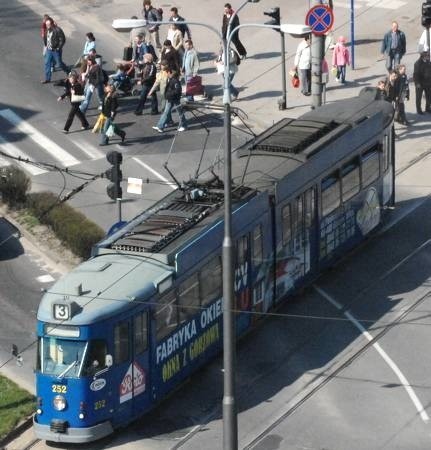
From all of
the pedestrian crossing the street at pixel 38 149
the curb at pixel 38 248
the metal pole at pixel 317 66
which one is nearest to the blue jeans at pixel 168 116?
the pedestrian crossing the street at pixel 38 149

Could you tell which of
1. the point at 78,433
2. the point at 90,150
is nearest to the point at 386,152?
the point at 90,150

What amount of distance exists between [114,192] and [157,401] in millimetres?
6485

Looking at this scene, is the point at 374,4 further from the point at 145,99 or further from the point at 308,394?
the point at 308,394

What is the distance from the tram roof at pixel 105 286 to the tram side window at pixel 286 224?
4395mm

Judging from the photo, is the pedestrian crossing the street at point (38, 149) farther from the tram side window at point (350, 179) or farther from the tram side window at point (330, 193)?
the tram side window at point (330, 193)

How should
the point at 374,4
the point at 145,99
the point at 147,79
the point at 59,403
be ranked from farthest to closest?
the point at 374,4 → the point at 145,99 → the point at 147,79 → the point at 59,403

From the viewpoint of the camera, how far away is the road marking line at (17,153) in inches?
1621

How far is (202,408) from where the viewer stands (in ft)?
94.0

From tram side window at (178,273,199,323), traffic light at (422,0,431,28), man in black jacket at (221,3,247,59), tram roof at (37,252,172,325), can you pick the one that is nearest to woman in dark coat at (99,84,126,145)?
man in black jacket at (221,3,247,59)

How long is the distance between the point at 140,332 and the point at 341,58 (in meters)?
20.4

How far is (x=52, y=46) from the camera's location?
156 feet

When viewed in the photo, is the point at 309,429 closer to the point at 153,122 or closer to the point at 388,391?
the point at 388,391

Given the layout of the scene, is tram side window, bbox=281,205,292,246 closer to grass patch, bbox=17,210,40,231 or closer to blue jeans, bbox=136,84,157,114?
grass patch, bbox=17,210,40,231

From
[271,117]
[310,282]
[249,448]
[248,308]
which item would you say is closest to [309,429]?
[249,448]
